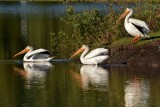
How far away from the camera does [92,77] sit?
917 inches

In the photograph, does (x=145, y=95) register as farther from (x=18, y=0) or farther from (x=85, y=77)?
(x=18, y=0)

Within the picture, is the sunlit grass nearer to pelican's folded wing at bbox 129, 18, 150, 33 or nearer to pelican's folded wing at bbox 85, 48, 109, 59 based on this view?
pelican's folded wing at bbox 129, 18, 150, 33

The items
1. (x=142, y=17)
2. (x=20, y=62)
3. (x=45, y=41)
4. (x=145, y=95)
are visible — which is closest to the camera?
(x=145, y=95)

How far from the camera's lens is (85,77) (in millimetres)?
23406

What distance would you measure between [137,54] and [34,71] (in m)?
3.62

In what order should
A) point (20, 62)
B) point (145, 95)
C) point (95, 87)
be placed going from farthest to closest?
1. point (20, 62)
2. point (95, 87)
3. point (145, 95)

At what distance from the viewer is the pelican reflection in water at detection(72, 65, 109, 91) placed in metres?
21.4

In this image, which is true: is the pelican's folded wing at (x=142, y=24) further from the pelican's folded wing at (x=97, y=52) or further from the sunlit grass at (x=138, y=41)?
the pelican's folded wing at (x=97, y=52)

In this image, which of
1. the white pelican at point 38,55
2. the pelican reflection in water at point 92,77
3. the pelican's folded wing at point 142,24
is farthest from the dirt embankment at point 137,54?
the white pelican at point 38,55

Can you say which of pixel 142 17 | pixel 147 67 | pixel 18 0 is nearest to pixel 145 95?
pixel 147 67

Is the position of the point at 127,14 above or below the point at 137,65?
above

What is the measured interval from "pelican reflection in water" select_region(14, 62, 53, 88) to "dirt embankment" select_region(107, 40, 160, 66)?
89.7 inches

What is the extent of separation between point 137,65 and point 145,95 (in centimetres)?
613

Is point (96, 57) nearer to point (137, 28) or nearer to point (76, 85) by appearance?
point (137, 28)
